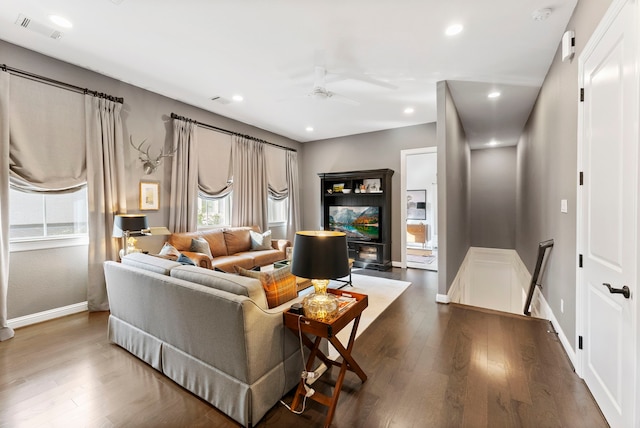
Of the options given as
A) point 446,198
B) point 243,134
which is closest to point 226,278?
point 446,198

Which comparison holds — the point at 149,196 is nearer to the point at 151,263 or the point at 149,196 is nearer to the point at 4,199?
the point at 4,199

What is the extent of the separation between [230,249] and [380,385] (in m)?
3.66

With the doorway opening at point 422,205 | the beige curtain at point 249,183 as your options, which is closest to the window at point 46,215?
the beige curtain at point 249,183

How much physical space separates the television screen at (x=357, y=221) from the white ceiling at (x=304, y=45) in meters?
2.45

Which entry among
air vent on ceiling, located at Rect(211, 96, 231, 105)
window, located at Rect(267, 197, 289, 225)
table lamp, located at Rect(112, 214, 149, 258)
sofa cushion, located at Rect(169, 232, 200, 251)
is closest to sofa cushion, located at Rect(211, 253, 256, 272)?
sofa cushion, located at Rect(169, 232, 200, 251)

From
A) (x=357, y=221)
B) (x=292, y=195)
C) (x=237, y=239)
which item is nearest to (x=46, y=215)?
(x=237, y=239)

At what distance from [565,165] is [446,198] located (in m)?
1.39

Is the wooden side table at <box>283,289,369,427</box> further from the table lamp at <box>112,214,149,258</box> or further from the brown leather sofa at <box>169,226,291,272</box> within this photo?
the table lamp at <box>112,214,149,258</box>

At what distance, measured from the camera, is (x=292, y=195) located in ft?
22.8

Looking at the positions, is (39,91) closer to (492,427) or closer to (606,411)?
(492,427)

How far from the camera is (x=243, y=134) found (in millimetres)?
5707

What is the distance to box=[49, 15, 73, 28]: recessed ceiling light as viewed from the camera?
99.8 inches

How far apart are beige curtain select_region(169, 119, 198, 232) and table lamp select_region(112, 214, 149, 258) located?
0.86 metres

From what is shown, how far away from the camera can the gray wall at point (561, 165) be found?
2283mm
